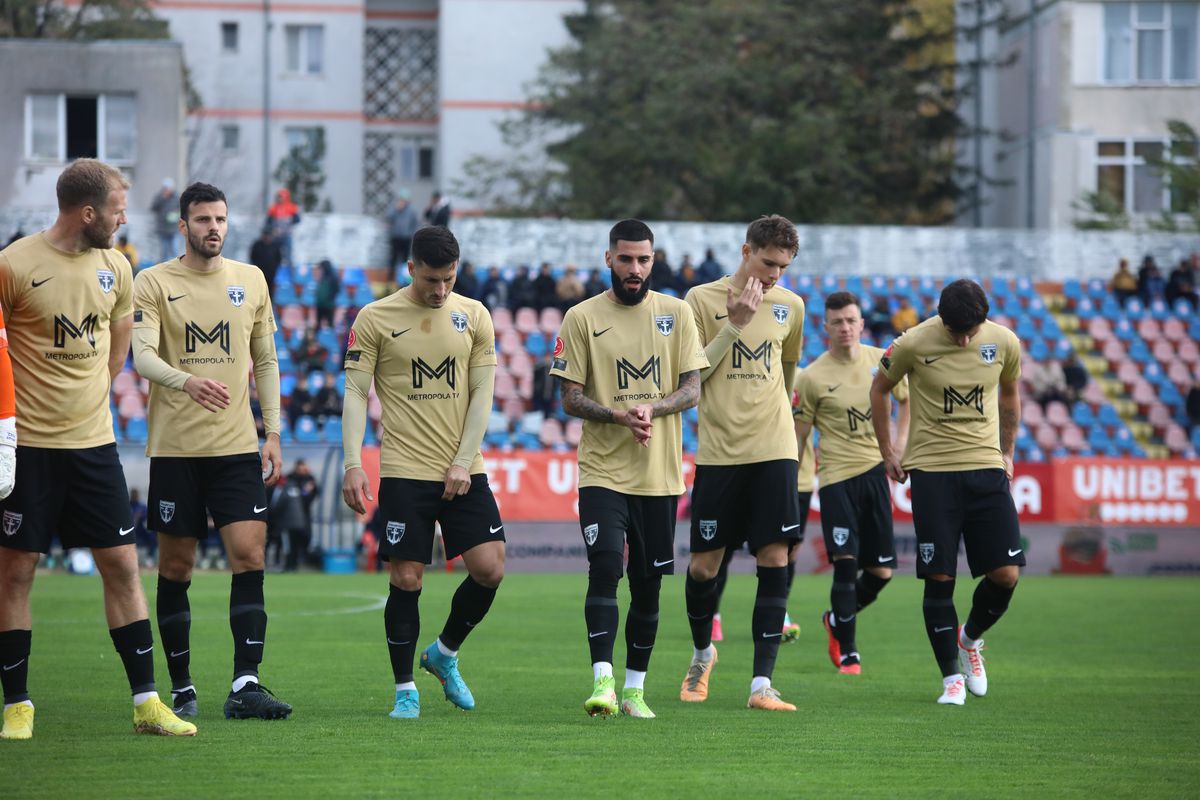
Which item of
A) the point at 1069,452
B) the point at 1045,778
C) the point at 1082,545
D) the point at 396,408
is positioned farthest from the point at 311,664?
the point at 1069,452

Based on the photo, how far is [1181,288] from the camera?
1347 inches

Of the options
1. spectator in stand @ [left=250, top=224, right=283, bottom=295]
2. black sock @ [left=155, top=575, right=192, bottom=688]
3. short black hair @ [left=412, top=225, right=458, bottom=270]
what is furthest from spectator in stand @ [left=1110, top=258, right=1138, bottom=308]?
black sock @ [left=155, top=575, right=192, bottom=688]

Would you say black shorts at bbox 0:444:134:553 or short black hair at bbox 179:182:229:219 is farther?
short black hair at bbox 179:182:229:219

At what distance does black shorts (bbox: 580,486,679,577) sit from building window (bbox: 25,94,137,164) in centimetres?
3268

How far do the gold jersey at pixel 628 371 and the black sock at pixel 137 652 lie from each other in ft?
7.93

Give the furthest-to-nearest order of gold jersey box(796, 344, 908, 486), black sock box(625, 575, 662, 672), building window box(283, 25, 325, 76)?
1. building window box(283, 25, 325, 76)
2. gold jersey box(796, 344, 908, 486)
3. black sock box(625, 575, 662, 672)

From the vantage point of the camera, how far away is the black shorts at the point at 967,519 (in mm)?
9820

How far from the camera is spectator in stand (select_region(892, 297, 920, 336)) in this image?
31266 mm

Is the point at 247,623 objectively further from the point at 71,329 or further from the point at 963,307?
the point at 963,307

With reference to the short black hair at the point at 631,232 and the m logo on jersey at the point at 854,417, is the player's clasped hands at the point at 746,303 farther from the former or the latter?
the m logo on jersey at the point at 854,417

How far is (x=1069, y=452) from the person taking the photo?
30375 millimetres

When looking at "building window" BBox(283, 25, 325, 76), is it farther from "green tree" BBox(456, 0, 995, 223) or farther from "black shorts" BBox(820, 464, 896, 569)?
"black shorts" BBox(820, 464, 896, 569)

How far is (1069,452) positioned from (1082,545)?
16.6 feet

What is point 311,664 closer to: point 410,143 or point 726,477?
point 726,477
